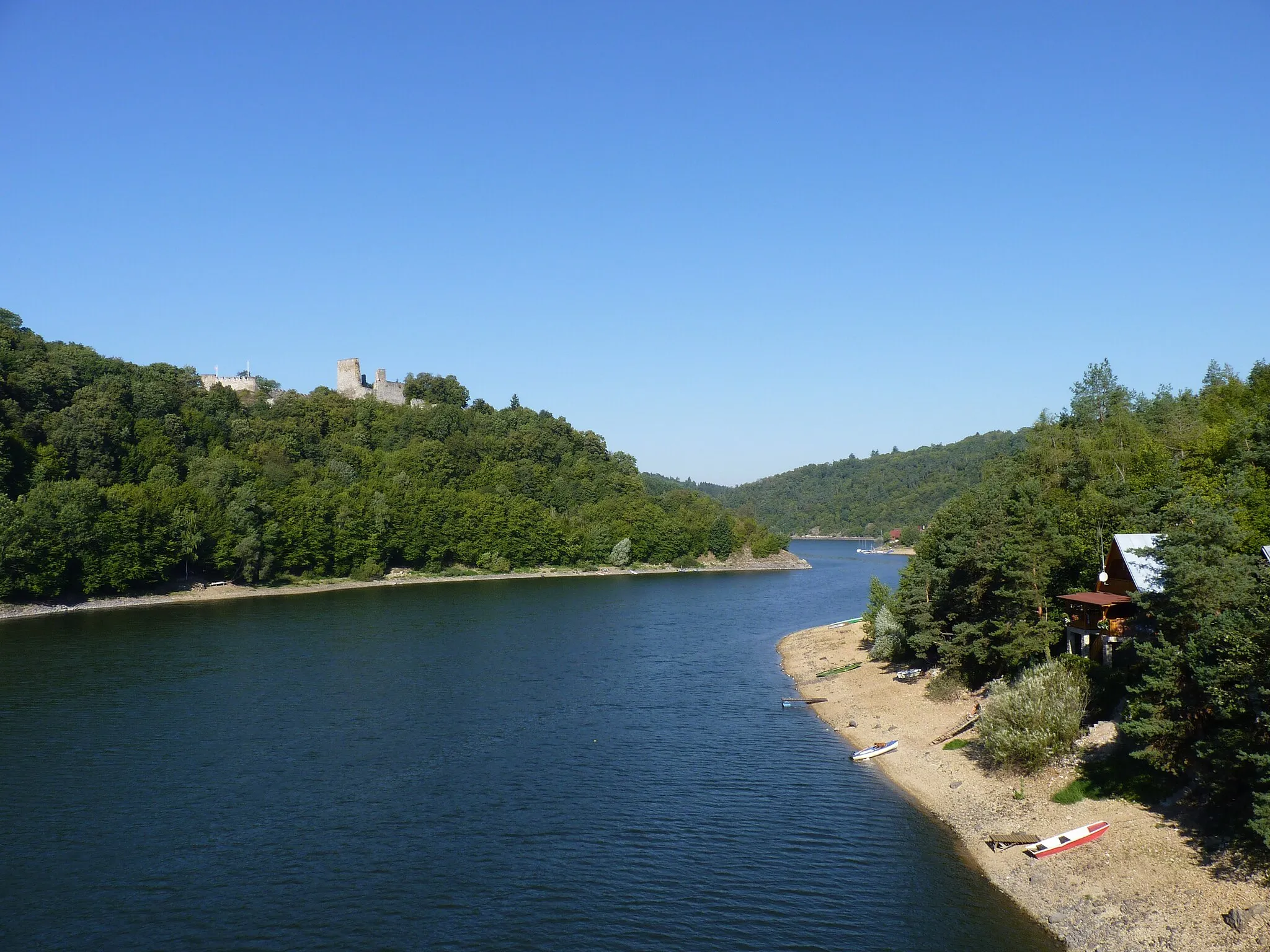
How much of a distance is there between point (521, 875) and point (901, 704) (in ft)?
78.4

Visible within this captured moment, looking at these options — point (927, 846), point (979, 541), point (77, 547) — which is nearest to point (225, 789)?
point (927, 846)

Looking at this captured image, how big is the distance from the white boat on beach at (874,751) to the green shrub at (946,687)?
584 centimetres

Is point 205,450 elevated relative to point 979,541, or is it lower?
elevated

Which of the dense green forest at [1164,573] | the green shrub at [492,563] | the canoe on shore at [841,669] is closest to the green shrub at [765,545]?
the green shrub at [492,563]

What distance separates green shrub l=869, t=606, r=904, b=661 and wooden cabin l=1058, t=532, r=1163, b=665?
14167 mm

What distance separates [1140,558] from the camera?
107ft

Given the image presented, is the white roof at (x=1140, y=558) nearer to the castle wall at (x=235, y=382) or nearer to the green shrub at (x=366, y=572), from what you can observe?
the green shrub at (x=366, y=572)

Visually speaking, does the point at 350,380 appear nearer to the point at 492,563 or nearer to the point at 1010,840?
the point at 492,563

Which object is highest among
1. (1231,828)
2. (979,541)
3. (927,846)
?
(979,541)

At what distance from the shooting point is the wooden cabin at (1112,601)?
106 feet

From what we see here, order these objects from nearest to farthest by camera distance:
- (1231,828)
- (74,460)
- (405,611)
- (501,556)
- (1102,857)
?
(1231,828) → (1102,857) → (405,611) → (74,460) → (501,556)

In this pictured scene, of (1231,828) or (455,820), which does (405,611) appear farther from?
(1231,828)

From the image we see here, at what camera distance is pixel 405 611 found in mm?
80625

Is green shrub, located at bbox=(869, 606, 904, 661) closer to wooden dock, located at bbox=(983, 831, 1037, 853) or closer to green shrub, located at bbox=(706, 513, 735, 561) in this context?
wooden dock, located at bbox=(983, 831, 1037, 853)
